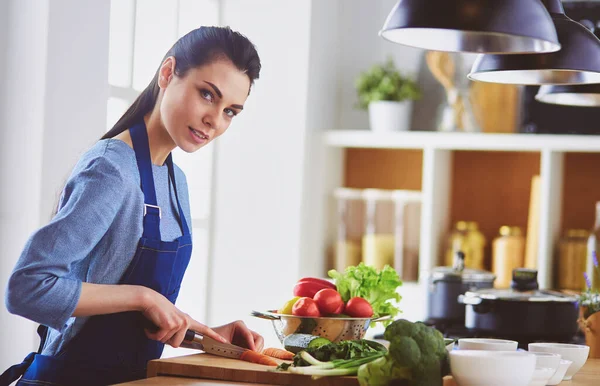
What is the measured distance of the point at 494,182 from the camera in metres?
4.94

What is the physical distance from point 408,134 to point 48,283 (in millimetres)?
3044

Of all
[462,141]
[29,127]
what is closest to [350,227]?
[462,141]

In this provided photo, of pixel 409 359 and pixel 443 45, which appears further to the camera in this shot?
pixel 443 45

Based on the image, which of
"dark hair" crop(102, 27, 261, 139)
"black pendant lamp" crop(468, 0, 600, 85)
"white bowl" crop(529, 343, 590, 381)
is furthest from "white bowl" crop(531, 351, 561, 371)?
"dark hair" crop(102, 27, 261, 139)

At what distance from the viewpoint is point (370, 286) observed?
2500 mm

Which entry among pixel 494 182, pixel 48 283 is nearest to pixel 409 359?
pixel 48 283

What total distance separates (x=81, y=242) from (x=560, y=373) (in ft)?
3.50

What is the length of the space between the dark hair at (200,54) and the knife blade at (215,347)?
1.77 ft

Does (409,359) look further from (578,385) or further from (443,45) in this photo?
(443,45)

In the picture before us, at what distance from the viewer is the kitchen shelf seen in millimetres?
4465

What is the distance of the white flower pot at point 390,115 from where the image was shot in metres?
4.79

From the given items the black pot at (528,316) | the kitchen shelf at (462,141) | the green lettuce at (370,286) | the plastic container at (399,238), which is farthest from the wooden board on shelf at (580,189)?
the green lettuce at (370,286)

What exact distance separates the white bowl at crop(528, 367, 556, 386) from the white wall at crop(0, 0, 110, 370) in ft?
5.35

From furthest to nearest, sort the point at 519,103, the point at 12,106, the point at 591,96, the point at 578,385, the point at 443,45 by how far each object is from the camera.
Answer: the point at 519,103 → the point at 591,96 → the point at 12,106 → the point at 443,45 → the point at 578,385
